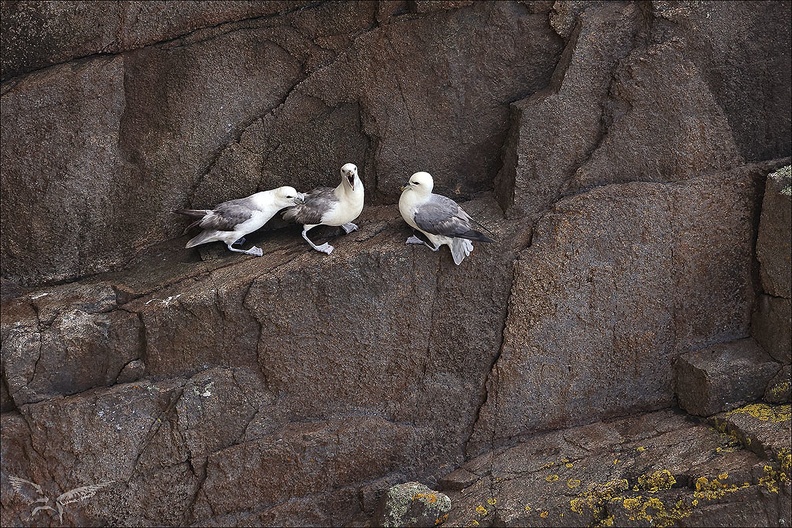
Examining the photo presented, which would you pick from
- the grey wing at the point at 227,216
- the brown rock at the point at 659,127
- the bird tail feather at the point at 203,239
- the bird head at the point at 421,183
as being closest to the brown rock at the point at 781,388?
the brown rock at the point at 659,127

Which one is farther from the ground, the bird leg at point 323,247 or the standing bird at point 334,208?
the standing bird at point 334,208

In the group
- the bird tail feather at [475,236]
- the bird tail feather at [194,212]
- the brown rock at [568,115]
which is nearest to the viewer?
the bird tail feather at [475,236]

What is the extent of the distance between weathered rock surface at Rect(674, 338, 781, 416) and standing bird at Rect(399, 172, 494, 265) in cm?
166

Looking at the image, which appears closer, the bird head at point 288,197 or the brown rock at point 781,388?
the brown rock at point 781,388

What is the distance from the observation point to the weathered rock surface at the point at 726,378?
18.9 feet

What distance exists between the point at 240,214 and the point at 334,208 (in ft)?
2.02

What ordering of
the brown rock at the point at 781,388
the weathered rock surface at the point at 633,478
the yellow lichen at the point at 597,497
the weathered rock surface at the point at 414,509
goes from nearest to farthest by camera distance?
the weathered rock surface at the point at 633,478 → the yellow lichen at the point at 597,497 → the weathered rock surface at the point at 414,509 → the brown rock at the point at 781,388

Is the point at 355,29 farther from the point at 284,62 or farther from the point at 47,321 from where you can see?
the point at 47,321

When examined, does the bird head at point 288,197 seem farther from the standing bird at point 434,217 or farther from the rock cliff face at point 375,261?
the standing bird at point 434,217

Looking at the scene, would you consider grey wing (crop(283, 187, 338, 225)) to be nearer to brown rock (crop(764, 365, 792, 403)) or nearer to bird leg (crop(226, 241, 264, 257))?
bird leg (crop(226, 241, 264, 257))

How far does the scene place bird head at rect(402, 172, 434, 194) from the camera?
5562 millimetres

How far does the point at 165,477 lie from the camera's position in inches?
227

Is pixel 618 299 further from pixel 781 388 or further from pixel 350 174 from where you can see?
pixel 350 174

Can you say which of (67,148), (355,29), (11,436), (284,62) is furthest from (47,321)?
(355,29)
